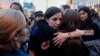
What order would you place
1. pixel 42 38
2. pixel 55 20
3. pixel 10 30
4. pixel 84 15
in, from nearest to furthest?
pixel 10 30 < pixel 42 38 < pixel 55 20 < pixel 84 15

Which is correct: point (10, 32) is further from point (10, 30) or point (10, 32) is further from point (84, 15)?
point (84, 15)

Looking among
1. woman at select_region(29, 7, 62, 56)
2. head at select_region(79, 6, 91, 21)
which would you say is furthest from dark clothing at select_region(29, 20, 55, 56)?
head at select_region(79, 6, 91, 21)

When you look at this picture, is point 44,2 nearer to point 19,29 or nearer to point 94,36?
point 94,36

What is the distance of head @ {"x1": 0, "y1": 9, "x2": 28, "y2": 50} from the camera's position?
2143 millimetres

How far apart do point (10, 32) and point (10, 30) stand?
0.05ft

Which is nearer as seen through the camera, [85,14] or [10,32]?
[10,32]

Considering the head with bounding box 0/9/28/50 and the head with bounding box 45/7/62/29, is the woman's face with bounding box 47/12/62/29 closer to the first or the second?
the head with bounding box 45/7/62/29

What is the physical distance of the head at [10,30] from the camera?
2.14m

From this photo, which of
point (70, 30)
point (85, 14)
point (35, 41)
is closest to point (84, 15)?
point (85, 14)

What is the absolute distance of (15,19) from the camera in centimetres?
219

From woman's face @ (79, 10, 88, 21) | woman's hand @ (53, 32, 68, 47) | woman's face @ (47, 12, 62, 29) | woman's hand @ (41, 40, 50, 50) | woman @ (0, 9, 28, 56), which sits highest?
woman @ (0, 9, 28, 56)

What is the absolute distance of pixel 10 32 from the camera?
2.15m

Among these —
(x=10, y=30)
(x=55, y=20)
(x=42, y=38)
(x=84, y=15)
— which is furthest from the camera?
(x=84, y=15)

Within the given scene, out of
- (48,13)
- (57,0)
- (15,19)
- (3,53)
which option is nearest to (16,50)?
(3,53)
